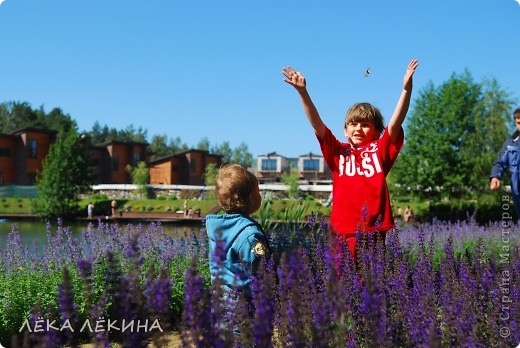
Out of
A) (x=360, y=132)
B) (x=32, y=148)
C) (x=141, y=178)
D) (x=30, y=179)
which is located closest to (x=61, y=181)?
(x=141, y=178)

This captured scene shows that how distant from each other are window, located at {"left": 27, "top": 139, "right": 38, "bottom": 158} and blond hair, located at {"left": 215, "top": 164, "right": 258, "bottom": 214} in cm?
5384

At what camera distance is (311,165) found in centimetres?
9288

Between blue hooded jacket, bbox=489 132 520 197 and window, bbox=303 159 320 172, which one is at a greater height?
window, bbox=303 159 320 172

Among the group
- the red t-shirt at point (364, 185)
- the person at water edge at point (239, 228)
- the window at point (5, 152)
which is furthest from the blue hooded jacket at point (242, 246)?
the window at point (5, 152)

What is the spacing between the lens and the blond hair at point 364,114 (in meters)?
4.32

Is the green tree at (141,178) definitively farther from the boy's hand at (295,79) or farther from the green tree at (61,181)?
the boy's hand at (295,79)

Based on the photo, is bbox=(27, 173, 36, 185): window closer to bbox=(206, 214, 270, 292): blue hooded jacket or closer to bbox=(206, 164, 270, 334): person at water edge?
bbox=(206, 164, 270, 334): person at water edge

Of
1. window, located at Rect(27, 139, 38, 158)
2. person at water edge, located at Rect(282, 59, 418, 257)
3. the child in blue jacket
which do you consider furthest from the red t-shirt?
window, located at Rect(27, 139, 38, 158)

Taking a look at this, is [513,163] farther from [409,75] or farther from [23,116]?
[23,116]

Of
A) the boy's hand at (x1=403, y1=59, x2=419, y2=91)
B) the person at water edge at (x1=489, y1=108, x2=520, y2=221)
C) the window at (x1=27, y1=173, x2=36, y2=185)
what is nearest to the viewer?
the boy's hand at (x1=403, y1=59, x2=419, y2=91)

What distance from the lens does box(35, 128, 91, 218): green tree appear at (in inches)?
1437

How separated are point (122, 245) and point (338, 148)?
2.55 meters

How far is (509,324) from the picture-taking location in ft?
8.86

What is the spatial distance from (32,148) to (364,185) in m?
54.0
